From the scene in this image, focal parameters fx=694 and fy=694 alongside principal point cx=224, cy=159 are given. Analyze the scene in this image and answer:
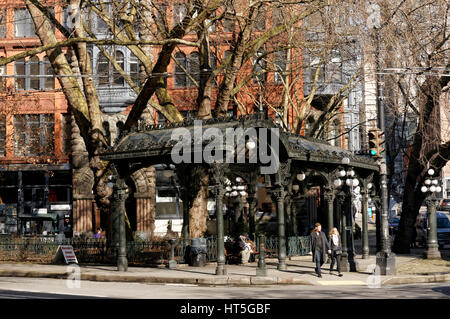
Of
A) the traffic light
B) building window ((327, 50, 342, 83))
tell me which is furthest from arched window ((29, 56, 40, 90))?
the traffic light

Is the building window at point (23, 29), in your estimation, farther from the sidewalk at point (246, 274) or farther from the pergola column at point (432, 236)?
the pergola column at point (432, 236)

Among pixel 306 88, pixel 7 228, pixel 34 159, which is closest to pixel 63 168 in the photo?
pixel 34 159

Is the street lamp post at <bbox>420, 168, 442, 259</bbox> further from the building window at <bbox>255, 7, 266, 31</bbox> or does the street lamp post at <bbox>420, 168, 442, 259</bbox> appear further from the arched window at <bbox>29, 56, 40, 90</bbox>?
the arched window at <bbox>29, 56, 40, 90</bbox>

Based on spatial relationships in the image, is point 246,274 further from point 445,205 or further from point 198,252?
point 445,205

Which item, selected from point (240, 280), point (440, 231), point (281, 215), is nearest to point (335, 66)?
point (440, 231)

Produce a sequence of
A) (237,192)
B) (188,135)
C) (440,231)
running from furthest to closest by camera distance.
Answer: (440,231) < (237,192) < (188,135)

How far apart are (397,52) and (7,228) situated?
29579 millimetres

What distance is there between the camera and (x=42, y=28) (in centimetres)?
2594

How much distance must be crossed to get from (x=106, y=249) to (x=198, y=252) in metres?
4.70

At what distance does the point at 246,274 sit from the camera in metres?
21.6

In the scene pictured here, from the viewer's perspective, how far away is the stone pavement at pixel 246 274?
20.5 metres

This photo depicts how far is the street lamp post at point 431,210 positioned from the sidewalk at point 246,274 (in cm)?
236

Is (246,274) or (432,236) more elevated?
(432,236)

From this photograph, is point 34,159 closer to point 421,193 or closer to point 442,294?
point 421,193
